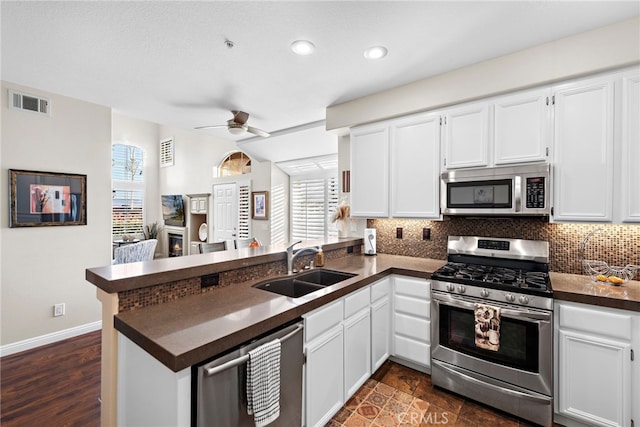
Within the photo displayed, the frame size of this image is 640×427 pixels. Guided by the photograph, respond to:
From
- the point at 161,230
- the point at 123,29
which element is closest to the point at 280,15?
the point at 123,29

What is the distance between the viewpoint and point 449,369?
2.26m

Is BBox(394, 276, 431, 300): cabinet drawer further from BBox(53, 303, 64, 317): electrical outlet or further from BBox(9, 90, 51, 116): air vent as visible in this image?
BBox(9, 90, 51, 116): air vent

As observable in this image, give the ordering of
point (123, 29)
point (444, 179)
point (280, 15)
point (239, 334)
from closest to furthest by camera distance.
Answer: point (239, 334) < point (280, 15) < point (123, 29) < point (444, 179)

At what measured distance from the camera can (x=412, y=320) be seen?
2.53m

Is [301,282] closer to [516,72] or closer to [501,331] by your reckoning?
[501,331]

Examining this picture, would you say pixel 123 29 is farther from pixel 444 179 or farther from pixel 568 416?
pixel 568 416

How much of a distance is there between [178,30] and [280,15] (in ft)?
2.39

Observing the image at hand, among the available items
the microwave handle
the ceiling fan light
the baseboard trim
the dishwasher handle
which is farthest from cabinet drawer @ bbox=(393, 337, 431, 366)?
the baseboard trim

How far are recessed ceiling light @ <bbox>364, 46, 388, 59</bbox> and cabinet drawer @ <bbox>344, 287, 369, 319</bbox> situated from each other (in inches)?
73.0

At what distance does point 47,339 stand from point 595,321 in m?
4.92

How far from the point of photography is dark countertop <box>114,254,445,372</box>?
3.84ft

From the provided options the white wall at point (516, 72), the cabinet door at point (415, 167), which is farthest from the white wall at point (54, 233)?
the cabinet door at point (415, 167)

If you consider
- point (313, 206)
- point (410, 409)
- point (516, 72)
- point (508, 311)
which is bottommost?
point (410, 409)

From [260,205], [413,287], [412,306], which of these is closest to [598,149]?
[413,287]
